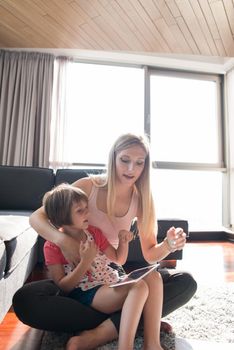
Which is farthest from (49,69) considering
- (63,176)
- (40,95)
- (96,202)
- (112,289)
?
(112,289)

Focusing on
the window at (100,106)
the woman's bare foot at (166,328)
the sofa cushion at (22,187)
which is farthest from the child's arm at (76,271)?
the window at (100,106)

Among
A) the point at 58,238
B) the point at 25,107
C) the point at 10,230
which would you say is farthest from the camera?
the point at 25,107

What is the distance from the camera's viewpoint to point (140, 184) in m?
Result: 1.18

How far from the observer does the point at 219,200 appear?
12.9 feet

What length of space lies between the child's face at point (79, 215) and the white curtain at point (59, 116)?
2.44 m

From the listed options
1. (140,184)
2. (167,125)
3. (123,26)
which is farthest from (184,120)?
(140,184)

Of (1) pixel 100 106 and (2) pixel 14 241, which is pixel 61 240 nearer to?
(2) pixel 14 241

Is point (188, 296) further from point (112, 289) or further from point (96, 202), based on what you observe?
point (96, 202)

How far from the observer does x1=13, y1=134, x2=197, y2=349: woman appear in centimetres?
94

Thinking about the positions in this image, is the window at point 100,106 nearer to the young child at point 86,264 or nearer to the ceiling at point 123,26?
A: the ceiling at point 123,26

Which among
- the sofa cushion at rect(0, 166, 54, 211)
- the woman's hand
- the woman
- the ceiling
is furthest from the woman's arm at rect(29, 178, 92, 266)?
the ceiling

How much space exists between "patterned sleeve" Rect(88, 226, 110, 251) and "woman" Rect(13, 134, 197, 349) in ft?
0.19

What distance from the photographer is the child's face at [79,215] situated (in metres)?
0.98

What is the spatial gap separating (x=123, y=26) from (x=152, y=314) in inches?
112
